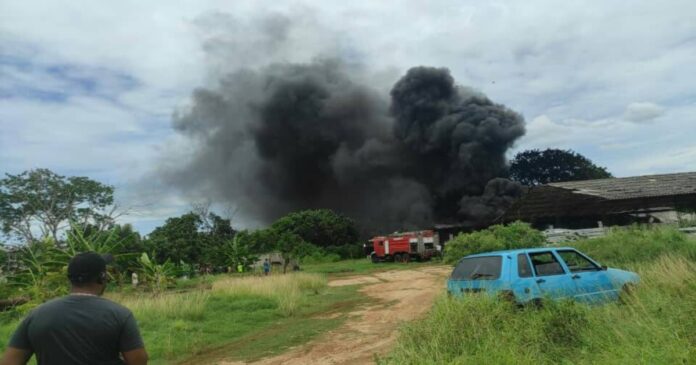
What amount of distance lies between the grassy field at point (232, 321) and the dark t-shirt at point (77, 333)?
5931 millimetres

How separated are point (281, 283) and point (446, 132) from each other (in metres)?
40.9

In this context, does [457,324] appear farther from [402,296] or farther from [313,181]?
[313,181]

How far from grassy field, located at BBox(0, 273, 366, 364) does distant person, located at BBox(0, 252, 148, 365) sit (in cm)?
591

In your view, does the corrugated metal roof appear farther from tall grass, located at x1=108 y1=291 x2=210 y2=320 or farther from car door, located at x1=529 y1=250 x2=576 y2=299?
tall grass, located at x1=108 y1=291 x2=210 y2=320

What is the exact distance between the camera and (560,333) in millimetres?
6113

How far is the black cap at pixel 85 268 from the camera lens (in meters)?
3.26

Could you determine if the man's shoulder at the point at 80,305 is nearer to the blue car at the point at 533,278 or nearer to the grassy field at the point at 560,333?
the grassy field at the point at 560,333

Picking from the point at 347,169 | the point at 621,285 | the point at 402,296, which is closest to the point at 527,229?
the point at 402,296

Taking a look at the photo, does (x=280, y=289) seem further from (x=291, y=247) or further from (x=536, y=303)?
(x=291, y=247)

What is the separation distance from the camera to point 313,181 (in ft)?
230

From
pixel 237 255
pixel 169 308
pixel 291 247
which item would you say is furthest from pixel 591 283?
pixel 291 247

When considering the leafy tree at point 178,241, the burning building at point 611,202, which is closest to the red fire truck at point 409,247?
the burning building at point 611,202

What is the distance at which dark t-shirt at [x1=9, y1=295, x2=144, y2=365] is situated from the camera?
310cm

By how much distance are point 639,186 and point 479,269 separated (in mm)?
27485
